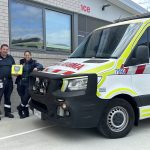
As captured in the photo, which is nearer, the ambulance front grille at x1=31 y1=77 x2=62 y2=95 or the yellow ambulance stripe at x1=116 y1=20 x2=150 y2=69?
the ambulance front grille at x1=31 y1=77 x2=62 y2=95

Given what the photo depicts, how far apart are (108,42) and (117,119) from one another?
1674 mm

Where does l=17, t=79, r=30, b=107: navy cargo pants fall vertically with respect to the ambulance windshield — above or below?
below

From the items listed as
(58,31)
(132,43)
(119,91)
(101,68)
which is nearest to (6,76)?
(101,68)

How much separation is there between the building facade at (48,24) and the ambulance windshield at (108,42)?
2683mm

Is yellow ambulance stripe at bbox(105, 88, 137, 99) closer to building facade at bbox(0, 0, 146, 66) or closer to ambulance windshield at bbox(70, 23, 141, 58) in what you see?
ambulance windshield at bbox(70, 23, 141, 58)

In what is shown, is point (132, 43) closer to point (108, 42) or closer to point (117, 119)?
point (108, 42)

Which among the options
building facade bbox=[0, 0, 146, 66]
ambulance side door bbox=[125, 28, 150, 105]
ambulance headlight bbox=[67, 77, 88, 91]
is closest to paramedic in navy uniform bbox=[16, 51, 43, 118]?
building facade bbox=[0, 0, 146, 66]

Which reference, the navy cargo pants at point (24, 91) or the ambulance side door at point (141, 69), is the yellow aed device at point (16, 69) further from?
the ambulance side door at point (141, 69)

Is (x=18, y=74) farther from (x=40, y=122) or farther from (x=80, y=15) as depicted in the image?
(x=80, y=15)

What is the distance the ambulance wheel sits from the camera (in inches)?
234

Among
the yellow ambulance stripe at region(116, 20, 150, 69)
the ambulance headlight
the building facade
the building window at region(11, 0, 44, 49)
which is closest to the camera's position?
the ambulance headlight

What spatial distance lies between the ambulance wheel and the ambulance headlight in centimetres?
64

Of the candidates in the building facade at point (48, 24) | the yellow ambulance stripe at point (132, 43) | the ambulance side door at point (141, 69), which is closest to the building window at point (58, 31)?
the building facade at point (48, 24)

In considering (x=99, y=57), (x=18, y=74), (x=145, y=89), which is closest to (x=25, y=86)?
(x=18, y=74)
